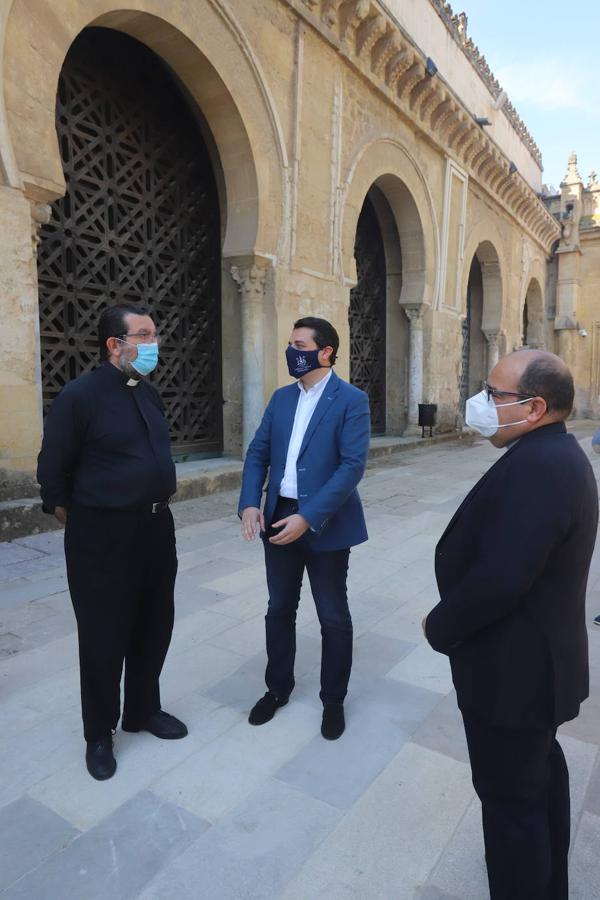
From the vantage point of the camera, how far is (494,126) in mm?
15922

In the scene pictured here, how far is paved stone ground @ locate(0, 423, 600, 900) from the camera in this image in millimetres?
1758

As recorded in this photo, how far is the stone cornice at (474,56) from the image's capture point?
12346 millimetres

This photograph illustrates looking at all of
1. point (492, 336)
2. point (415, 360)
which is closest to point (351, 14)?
point (415, 360)

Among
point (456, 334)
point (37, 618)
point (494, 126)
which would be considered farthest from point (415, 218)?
point (37, 618)

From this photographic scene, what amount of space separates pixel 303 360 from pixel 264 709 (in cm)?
151

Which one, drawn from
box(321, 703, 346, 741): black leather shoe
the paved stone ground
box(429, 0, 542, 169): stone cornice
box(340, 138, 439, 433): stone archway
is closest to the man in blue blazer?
box(321, 703, 346, 741): black leather shoe

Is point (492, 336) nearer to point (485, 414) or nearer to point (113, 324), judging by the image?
point (113, 324)

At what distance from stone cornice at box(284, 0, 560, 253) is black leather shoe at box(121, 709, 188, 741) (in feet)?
28.4

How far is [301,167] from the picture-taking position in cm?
834

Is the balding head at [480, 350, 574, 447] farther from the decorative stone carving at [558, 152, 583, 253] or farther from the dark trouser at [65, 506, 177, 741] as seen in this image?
the decorative stone carving at [558, 152, 583, 253]

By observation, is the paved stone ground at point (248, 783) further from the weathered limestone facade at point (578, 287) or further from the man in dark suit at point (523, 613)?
the weathered limestone facade at point (578, 287)

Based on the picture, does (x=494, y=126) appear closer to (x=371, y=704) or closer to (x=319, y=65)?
(x=319, y=65)

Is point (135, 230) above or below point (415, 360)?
above

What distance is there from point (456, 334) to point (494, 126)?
6336 mm
